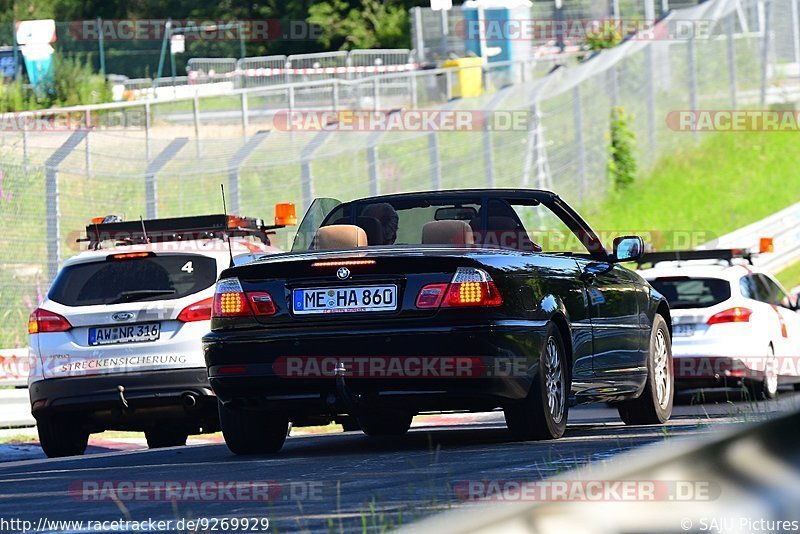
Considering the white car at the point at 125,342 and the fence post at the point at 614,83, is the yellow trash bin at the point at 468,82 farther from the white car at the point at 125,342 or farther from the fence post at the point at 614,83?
the white car at the point at 125,342

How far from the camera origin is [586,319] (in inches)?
358

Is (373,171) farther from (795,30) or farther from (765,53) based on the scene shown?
(795,30)

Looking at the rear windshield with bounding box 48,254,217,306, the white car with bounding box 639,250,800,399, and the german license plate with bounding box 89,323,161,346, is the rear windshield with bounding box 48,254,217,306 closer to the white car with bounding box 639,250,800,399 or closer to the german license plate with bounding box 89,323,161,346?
the german license plate with bounding box 89,323,161,346

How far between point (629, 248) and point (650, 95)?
25.7 metres

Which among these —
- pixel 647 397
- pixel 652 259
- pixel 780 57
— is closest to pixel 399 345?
pixel 647 397

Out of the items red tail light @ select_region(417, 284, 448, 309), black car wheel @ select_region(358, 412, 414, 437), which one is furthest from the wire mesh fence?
red tail light @ select_region(417, 284, 448, 309)

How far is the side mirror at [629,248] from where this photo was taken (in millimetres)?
9297

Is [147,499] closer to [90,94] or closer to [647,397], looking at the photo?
[647,397]

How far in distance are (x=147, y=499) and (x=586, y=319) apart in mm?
3278

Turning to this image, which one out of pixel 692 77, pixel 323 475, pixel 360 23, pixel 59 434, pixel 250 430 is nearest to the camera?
pixel 323 475

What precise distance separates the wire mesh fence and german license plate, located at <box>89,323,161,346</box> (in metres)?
6.71

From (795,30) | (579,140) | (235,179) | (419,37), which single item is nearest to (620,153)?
(579,140)

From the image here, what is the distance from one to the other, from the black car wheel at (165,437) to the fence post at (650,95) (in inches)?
902

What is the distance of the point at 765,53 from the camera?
3925 cm
